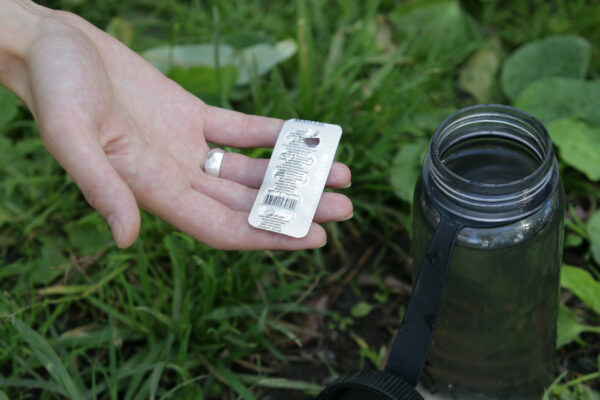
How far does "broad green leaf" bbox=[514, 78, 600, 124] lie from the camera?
82.2 inches

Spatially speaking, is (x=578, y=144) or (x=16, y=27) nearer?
(x=16, y=27)

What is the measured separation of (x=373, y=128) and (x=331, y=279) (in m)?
0.53

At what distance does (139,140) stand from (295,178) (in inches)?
15.2

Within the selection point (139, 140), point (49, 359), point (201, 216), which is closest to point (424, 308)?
point (201, 216)

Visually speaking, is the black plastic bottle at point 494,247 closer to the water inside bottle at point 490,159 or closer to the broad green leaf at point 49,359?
the water inside bottle at point 490,159

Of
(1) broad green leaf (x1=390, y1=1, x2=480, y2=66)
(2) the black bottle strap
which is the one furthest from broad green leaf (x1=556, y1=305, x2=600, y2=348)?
(1) broad green leaf (x1=390, y1=1, x2=480, y2=66)

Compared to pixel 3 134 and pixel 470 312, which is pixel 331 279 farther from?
pixel 3 134

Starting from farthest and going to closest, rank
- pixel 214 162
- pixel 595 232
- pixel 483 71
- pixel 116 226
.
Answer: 1. pixel 483 71
2. pixel 595 232
3. pixel 214 162
4. pixel 116 226

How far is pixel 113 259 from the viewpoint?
71.2 inches

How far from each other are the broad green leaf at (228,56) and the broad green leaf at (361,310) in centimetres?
96

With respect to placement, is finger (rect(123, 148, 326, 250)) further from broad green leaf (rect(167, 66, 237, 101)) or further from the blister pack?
broad green leaf (rect(167, 66, 237, 101))

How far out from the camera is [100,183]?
1110mm

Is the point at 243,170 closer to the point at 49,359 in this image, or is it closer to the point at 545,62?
the point at 49,359

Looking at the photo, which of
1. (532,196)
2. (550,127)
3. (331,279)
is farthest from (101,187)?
(550,127)
